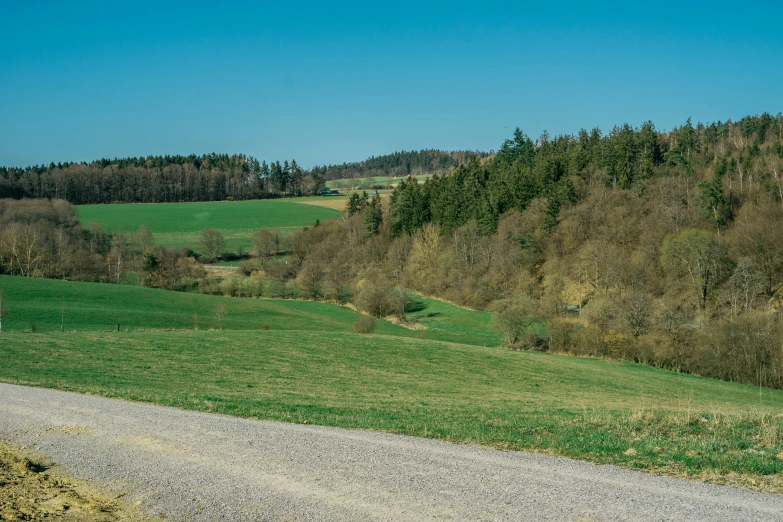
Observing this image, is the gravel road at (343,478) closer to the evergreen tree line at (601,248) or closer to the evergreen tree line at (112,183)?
the evergreen tree line at (601,248)

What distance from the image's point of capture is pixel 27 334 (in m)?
42.7

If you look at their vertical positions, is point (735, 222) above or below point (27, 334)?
above

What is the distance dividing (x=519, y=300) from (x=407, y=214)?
67.5m

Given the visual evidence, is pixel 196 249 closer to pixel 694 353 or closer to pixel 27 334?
pixel 27 334

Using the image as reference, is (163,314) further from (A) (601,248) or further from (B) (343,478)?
(A) (601,248)

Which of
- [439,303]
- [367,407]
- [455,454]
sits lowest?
A: [439,303]

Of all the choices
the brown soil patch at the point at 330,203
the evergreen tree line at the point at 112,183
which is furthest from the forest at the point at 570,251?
the evergreen tree line at the point at 112,183

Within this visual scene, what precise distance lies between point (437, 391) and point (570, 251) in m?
78.7

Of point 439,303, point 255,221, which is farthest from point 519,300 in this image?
point 255,221

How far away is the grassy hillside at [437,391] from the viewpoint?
1250 cm

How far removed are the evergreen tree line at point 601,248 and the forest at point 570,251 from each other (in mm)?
255

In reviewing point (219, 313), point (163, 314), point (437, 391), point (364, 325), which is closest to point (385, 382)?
point (437, 391)

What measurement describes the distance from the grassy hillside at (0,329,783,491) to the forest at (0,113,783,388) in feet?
28.5

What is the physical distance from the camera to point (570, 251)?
344 feet
